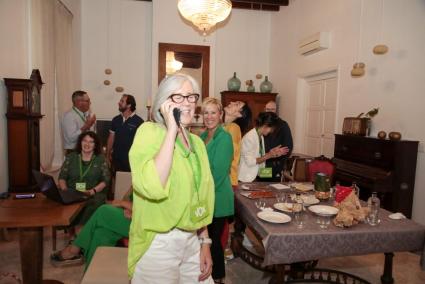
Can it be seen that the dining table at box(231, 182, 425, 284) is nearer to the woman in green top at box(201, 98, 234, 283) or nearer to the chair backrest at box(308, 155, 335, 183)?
the woman in green top at box(201, 98, 234, 283)

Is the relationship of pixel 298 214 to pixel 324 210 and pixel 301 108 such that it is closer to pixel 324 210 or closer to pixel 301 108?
pixel 324 210

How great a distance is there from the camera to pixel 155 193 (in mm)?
1072

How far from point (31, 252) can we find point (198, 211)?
1.53m

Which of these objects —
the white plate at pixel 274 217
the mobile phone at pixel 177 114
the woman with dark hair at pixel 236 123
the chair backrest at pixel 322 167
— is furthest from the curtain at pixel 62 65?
the mobile phone at pixel 177 114

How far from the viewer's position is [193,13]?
471 cm

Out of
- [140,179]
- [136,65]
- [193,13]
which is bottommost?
[140,179]

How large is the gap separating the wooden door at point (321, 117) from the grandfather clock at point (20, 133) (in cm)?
430

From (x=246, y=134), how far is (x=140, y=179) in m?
2.35

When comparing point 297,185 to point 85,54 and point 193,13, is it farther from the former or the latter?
point 85,54

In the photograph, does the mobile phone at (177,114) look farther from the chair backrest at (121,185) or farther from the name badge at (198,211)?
the chair backrest at (121,185)

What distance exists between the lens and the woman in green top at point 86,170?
3133mm

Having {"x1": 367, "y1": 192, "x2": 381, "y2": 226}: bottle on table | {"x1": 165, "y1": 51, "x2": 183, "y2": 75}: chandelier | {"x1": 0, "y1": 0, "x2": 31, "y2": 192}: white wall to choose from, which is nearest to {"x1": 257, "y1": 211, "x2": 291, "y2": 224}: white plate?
{"x1": 367, "y1": 192, "x2": 381, "y2": 226}: bottle on table

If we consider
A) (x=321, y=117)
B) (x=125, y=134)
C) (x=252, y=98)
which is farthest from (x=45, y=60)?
(x=321, y=117)

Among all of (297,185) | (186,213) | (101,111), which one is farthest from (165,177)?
(101,111)
